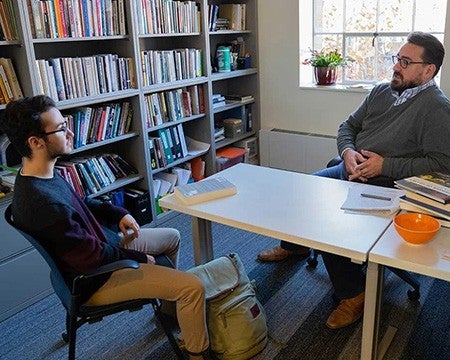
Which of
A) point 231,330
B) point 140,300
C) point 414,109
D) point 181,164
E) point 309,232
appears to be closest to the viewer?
point 309,232

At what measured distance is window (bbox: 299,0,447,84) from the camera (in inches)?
130

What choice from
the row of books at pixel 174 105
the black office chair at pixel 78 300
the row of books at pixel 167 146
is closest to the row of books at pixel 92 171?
the row of books at pixel 167 146

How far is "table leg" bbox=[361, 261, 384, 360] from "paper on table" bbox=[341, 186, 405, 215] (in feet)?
0.76

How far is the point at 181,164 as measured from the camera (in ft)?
11.6

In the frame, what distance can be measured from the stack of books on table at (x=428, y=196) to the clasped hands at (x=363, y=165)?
1.50 ft

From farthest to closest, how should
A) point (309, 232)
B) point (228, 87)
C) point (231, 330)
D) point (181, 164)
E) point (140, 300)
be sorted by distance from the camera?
point (228, 87) → point (181, 164) → point (231, 330) → point (140, 300) → point (309, 232)

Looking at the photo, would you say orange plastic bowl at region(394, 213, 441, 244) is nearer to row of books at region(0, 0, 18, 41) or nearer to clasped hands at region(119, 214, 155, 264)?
clasped hands at region(119, 214, 155, 264)

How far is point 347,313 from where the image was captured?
6.78 feet

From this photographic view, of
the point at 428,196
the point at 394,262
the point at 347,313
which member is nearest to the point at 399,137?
the point at 428,196

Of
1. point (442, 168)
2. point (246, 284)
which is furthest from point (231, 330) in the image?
point (442, 168)

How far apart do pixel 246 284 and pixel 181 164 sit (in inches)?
68.4

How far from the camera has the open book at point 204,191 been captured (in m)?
1.84

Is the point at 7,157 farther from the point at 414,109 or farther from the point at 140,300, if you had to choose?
the point at 414,109

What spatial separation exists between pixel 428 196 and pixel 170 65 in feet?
6.95
